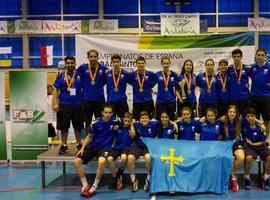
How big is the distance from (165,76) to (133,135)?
126cm

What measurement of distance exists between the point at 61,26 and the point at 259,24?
8.31m

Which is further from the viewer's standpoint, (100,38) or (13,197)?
(100,38)

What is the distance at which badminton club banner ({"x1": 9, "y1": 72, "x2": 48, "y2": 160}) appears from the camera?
325 inches

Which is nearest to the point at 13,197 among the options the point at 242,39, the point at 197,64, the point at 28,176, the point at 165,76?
the point at 28,176

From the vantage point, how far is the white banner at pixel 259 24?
17.2 m

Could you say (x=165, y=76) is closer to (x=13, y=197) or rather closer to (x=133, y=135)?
(x=133, y=135)

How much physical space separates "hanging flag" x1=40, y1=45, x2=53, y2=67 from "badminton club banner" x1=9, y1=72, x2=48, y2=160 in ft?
33.0

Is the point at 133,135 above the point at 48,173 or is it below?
above

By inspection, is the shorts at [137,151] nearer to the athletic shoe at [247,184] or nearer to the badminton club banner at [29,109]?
the athletic shoe at [247,184]

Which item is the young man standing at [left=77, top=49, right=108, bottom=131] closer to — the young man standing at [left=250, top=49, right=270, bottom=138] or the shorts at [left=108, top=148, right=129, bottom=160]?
the shorts at [left=108, top=148, right=129, bottom=160]

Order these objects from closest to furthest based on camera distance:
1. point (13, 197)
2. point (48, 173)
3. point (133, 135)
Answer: point (13, 197) < point (133, 135) < point (48, 173)

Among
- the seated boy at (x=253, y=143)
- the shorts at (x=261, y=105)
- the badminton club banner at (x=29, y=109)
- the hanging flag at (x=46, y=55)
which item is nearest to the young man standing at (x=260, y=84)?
the shorts at (x=261, y=105)

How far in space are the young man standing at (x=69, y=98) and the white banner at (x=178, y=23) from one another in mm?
6321

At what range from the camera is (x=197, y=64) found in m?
8.57
